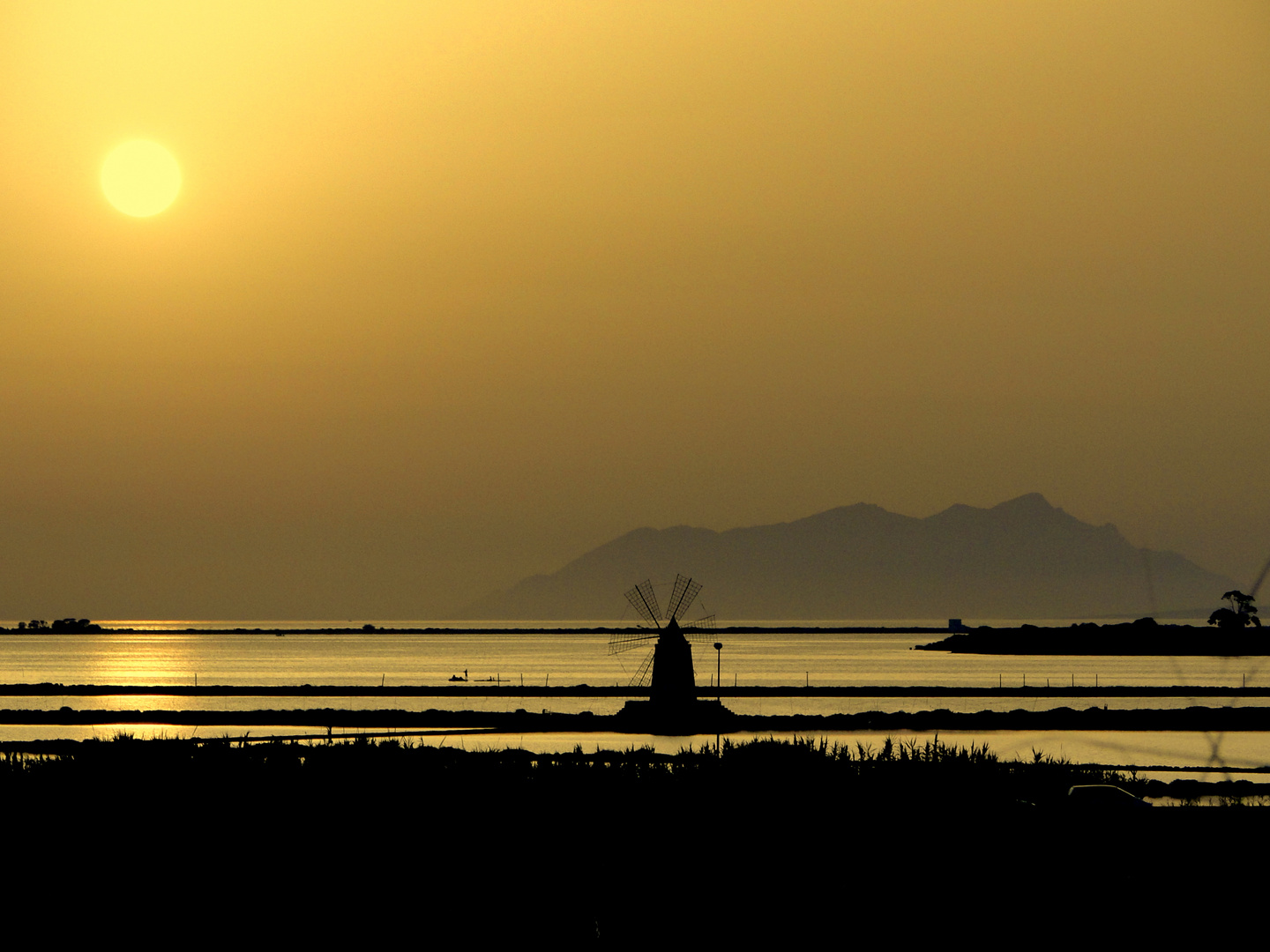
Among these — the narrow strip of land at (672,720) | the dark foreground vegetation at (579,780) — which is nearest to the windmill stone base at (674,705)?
the narrow strip of land at (672,720)

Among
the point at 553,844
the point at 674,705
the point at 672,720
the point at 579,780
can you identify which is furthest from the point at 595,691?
the point at 553,844

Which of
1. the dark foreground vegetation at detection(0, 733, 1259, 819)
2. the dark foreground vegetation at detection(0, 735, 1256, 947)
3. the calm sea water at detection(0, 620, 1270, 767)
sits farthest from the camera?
the calm sea water at detection(0, 620, 1270, 767)

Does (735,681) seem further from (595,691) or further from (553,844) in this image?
(553,844)

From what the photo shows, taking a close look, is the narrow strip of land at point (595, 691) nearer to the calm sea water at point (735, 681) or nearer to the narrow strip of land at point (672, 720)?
the calm sea water at point (735, 681)

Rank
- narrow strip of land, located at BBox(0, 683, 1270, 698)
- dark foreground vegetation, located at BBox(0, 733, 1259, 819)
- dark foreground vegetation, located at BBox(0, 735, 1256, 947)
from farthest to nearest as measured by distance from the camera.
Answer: narrow strip of land, located at BBox(0, 683, 1270, 698), dark foreground vegetation, located at BBox(0, 733, 1259, 819), dark foreground vegetation, located at BBox(0, 735, 1256, 947)

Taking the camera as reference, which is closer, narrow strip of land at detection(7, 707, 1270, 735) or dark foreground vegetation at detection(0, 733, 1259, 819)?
dark foreground vegetation at detection(0, 733, 1259, 819)

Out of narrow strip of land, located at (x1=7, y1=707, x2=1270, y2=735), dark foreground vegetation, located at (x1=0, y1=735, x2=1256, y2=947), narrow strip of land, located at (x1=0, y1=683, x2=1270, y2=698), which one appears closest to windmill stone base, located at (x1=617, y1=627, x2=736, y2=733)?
narrow strip of land, located at (x1=7, y1=707, x2=1270, y2=735)

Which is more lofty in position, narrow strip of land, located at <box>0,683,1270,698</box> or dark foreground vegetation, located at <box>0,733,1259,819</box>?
narrow strip of land, located at <box>0,683,1270,698</box>

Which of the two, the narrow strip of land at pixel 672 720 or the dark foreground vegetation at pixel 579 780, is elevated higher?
the narrow strip of land at pixel 672 720

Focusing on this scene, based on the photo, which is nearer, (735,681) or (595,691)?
(595,691)

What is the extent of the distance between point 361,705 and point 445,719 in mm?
15901

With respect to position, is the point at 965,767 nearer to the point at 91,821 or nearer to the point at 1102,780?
the point at 1102,780

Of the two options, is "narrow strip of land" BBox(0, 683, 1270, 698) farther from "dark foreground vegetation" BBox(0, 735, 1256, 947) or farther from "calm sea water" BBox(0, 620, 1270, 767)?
"dark foreground vegetation" BBox(0, 735, 1256, 947)

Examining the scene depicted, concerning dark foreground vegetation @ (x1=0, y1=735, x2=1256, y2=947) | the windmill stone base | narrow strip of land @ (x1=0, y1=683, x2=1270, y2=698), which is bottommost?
dark foreground vegetation @ (x1=0, y1=735, x2=1256, y2=947)
